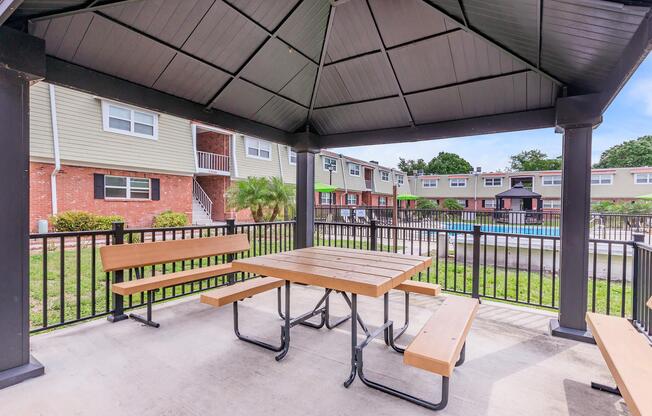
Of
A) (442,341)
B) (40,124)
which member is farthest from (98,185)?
(442,341)

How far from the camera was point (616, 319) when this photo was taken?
2.54 m

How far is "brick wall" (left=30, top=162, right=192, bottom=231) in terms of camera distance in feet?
33.7

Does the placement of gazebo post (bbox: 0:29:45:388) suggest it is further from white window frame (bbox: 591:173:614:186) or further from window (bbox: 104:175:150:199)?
white window frame (bbox: 591:173:614:186)

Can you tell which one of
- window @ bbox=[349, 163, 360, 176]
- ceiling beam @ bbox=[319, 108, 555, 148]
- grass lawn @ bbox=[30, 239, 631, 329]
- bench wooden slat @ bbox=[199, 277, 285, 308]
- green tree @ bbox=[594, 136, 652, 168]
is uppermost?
green tree @ bbox=[594, 136, 652, 168]

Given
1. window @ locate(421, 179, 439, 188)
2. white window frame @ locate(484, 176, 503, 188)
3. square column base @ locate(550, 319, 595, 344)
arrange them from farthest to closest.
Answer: window @ locate(421, 179, 439, 188) → white window frame @ locate(484, 176, 503, 188) → square column base @ locate(550, 319, 595, 344)

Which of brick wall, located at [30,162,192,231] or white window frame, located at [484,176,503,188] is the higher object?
white window frame, located at [484,176,503,188]

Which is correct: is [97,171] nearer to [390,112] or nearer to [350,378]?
[390,112]

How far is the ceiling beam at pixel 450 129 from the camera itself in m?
3.85

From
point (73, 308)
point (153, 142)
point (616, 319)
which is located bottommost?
point (73, 308)

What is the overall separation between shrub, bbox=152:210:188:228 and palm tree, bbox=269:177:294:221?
12.4ft

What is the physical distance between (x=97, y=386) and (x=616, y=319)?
161 inches

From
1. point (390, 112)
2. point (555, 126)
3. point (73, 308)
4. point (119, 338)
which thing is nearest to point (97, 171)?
point (73, 308)

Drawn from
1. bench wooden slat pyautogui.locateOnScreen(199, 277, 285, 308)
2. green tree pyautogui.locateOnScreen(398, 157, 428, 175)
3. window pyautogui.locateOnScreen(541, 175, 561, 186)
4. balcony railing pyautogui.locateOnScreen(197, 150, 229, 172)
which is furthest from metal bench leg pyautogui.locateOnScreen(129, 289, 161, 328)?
green tree pyautogui.locateOnScreen(398, 157, 428, 175)

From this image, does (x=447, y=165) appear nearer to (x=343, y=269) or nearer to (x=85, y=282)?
(x=85, y=282)
